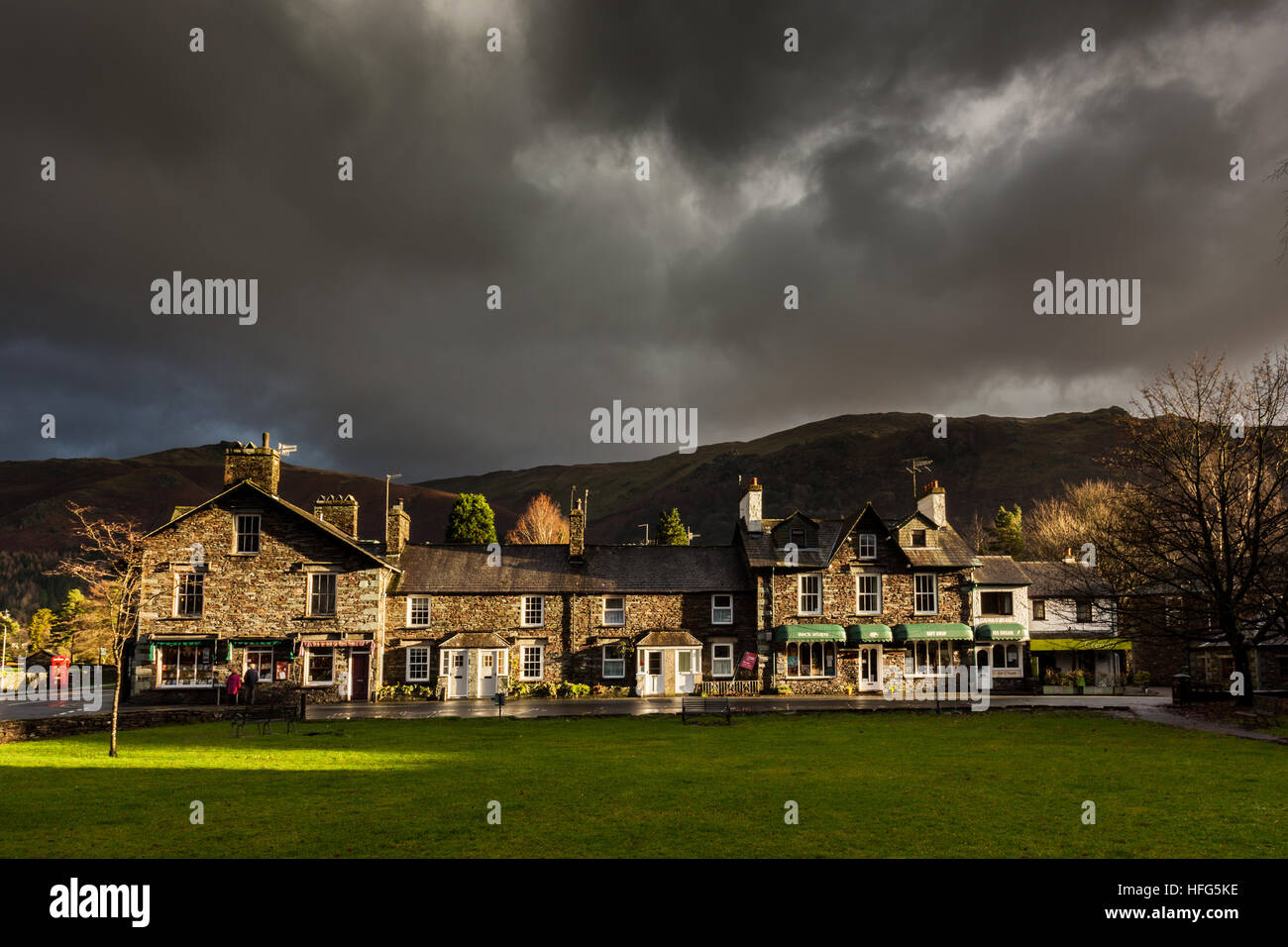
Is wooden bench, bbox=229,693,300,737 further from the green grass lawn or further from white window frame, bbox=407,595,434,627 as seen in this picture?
white window frame, bbox=407,595,434,627

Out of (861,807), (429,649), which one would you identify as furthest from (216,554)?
(861,807)

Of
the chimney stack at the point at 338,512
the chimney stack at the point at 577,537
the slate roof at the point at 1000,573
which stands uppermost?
the chimney stack at the point at 338,512

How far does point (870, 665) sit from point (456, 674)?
2266 centimetres

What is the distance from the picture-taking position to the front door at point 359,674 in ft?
144

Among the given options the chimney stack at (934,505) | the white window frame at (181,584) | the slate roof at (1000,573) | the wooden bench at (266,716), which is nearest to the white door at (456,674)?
the white window frame at (181,584)

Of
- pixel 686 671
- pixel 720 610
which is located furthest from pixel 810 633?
pixel 686 671

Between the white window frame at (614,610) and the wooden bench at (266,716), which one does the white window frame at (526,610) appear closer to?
the white window frame at (614,610)

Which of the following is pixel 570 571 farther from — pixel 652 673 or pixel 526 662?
pixel 652 673

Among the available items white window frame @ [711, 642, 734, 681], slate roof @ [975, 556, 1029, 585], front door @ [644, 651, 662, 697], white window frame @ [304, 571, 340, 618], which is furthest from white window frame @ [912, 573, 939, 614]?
white window frame @ [304, 571, 340, 618]

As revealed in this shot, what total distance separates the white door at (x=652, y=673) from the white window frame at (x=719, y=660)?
3.21 metres

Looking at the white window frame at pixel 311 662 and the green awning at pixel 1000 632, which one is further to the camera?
the green awning at pixel 1000 632

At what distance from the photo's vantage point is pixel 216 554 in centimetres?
4475
